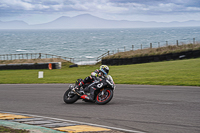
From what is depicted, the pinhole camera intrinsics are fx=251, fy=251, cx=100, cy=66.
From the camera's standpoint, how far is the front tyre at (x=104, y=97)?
373 inches

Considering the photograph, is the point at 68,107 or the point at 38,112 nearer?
the point at 38,112

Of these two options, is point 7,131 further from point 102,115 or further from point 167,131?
point 167,131

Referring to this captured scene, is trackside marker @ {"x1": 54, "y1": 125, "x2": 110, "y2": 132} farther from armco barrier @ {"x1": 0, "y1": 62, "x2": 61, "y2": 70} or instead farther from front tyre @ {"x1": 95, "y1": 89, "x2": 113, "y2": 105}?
armco barrier @ {"x1": 0, "y1": 62, "x2": 61, "y2": 70}

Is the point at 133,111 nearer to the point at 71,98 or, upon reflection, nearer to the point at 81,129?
the point at 81,129

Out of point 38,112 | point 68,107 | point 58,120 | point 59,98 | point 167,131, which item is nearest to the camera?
point 167,131

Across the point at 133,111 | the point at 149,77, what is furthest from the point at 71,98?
the point at 149,77

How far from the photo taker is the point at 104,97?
31.7 ft

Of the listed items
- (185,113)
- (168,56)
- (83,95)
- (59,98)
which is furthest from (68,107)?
(168,56)

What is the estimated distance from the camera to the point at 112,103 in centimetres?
1002

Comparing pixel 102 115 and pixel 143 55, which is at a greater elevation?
pixel 143 55

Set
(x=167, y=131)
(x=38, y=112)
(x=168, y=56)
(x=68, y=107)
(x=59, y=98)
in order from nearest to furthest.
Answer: (x=167, y=131) < (x=38, y=112) < (x=68, y=107) < (x=59, y=98) < (x=168, y=56)

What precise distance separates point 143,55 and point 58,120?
2765 centimetres

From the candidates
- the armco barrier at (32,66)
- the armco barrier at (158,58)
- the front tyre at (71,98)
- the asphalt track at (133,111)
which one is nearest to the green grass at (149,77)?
the asphalt track at (133,111)

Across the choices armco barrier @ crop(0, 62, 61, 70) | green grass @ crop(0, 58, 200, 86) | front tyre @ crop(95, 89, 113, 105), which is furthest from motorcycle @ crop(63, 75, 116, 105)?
armco barrier @ crop(0, 62, 61, 70)
